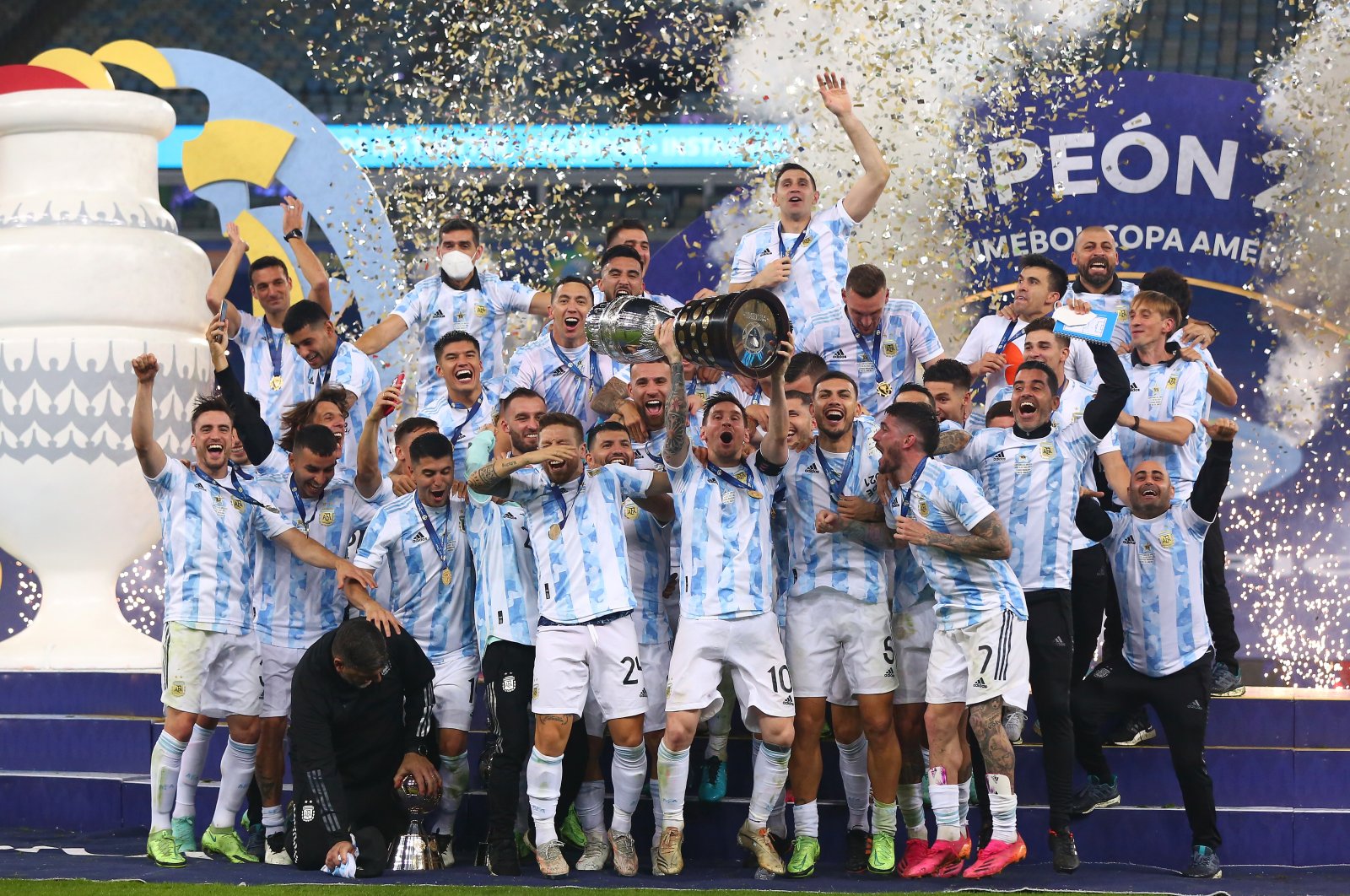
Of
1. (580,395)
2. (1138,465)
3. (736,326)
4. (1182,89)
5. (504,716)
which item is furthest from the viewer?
(1182,89)

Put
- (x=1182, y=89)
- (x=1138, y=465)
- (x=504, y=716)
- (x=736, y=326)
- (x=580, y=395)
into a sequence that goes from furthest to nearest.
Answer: (x=1182, y=89)
(x=580, y=395)
(x=1138, y=465)
(x=504, y=716)
(x=736, y=326)

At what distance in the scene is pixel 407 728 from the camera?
5844 millimetres

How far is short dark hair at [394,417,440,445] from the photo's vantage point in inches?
241

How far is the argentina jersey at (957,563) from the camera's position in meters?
5.45

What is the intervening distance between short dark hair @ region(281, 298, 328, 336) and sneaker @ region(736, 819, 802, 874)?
265 cm

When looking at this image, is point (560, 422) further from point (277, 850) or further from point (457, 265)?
point (277, 850)

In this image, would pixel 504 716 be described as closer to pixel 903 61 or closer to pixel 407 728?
pixel 407 728

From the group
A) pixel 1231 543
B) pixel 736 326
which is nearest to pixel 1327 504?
pixel 1231 543

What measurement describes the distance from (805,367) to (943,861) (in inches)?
69.1

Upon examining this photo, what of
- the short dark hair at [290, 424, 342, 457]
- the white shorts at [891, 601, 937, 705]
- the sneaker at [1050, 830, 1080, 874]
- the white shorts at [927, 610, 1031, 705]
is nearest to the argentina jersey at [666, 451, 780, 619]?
the white shorts at [891, 601, 937, 705]

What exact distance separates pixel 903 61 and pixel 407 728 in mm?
5792

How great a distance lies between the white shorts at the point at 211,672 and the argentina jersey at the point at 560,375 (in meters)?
Result: 1.46

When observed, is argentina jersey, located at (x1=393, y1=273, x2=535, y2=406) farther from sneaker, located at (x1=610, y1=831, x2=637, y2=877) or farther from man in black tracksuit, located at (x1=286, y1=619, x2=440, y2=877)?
sneaker, located at (x1=610, y1=831, x2=637, y2=877)

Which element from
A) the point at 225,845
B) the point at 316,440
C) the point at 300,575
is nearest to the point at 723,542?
the point at 316,440
